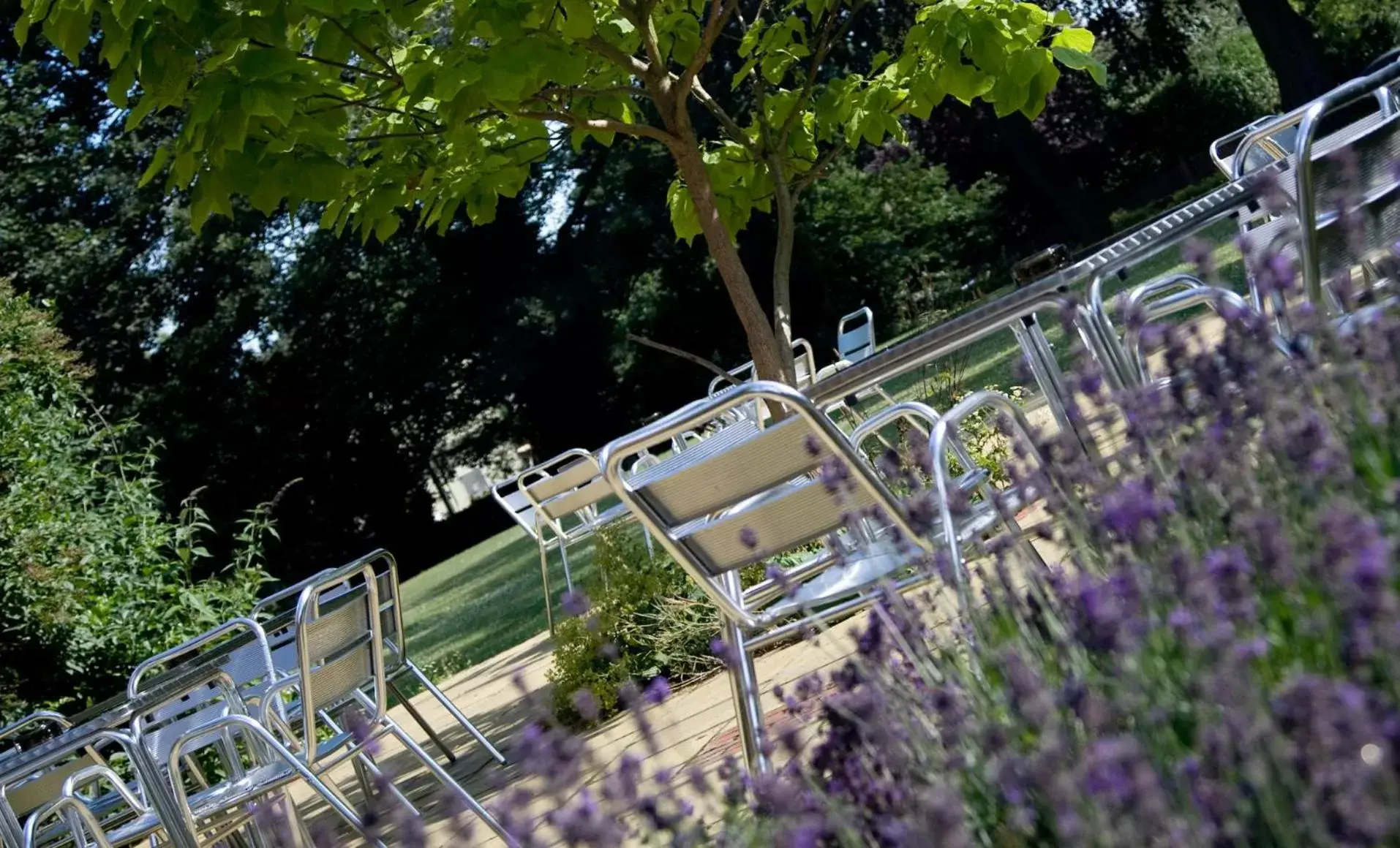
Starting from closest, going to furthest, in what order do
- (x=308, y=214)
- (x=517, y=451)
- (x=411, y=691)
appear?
1. (x=411, y=691)
2. (x=308, y=214)
3. (x=517, y=451)

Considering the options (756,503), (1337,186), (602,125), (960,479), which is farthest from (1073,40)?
(756,503)

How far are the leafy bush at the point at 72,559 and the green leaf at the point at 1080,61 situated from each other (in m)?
4.70

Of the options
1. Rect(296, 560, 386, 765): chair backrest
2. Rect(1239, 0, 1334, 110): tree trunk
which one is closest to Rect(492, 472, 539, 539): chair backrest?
Rect(296, 560, 386, 765): chair backrest

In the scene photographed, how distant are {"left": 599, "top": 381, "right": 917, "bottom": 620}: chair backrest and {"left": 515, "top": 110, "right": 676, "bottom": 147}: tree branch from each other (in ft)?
7.53

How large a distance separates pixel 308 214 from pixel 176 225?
7.84ft

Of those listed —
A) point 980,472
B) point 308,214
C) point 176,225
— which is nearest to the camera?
point 980,472

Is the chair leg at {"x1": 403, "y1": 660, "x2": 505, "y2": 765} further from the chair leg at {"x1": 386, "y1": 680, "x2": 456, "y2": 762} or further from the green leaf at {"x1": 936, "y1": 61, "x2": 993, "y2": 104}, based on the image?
the green leaf at {"x1": 936, "y1": 61, "x2": 993, "y2": 104}

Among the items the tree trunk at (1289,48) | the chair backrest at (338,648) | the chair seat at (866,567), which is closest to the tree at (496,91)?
the chair backrest at (338,648)

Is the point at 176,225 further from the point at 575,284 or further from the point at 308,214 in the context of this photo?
the point at 575,284

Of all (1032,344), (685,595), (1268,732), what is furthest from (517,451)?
(1268,732)

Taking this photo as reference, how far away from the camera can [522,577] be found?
14500 mm

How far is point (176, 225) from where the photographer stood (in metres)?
24.3

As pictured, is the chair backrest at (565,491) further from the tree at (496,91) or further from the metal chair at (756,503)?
the metal chair at (756,503)

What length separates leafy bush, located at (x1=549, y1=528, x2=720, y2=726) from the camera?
218 inches
